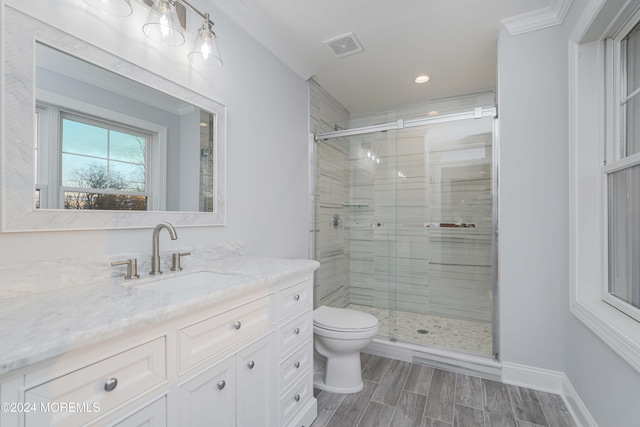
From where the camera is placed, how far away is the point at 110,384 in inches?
29.0

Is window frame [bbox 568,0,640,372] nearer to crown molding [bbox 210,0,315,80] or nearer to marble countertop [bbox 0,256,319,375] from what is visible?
marble countertop [bbox 0,256,319,375]

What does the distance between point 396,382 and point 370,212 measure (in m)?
1.61

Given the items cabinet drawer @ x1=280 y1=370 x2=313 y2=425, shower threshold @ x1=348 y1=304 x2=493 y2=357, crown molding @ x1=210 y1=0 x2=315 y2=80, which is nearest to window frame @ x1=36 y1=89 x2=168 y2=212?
crown molding @ x1=210 y1=0 x2=315 y2=80

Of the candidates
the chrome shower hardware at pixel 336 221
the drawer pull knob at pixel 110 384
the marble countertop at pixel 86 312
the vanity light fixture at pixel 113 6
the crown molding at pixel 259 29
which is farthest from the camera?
the chrome shower hardware at pixel 336 221

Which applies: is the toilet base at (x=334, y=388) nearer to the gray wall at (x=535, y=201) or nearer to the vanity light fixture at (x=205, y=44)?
Answer: the gray wall at (x=535, y=201)

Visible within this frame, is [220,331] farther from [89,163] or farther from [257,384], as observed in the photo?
[89,163]

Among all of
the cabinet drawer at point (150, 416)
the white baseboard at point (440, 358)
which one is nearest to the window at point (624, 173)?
the white baseboard at point (440, 358)

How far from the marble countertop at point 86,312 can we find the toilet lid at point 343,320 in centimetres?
85

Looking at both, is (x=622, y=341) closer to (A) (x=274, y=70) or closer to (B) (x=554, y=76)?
(B) (x=554, y=76)

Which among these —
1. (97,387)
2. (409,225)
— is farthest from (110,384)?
(409,225)

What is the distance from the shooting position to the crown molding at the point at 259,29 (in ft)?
6.00

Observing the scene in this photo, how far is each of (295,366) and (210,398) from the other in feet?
1.93

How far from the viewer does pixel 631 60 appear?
147 centimetres

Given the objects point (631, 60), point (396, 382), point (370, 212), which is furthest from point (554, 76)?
point (396, 382)
